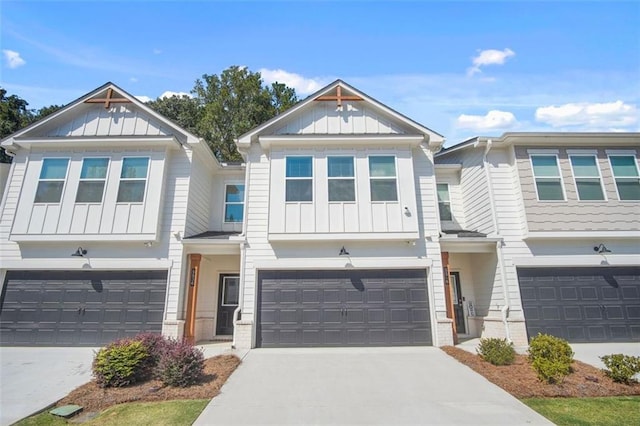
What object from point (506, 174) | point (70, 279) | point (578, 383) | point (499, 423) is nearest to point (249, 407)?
point (499, 423)

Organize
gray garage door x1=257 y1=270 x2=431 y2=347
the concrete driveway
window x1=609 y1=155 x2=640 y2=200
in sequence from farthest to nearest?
window x1=609 y1=155 x2=640 y2=200 → gray garage door x1=257 y1=270 x2=431 y2=347 → the concrete driveway

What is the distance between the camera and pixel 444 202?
40.9 ft

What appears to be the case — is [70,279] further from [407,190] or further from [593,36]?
[593,36]

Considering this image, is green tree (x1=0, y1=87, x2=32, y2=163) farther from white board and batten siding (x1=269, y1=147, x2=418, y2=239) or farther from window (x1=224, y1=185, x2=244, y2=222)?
white board and batten siding (x1=269, y1=147, x2=418, y2=239)

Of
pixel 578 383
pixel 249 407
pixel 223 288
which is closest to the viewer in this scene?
pixel 249 407

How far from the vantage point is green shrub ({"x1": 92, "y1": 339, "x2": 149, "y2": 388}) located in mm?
5941

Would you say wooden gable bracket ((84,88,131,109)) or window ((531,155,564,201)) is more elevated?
wooden gable bracket ((84,88,131,109))

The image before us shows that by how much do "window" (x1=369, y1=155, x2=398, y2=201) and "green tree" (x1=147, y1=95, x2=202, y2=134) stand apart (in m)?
17.8

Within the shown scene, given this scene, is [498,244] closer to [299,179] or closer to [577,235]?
[577,235]

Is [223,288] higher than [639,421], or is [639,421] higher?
[223,288]

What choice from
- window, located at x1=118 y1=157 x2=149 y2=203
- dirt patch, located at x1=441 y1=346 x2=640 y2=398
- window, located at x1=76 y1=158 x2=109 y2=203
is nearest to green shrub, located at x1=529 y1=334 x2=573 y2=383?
dirt patch, located at x1=441 y1=346 x2=640 y2=398

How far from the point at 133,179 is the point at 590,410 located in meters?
12.5

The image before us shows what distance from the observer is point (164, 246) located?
1009 centimetres

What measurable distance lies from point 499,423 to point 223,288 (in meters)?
9.78
